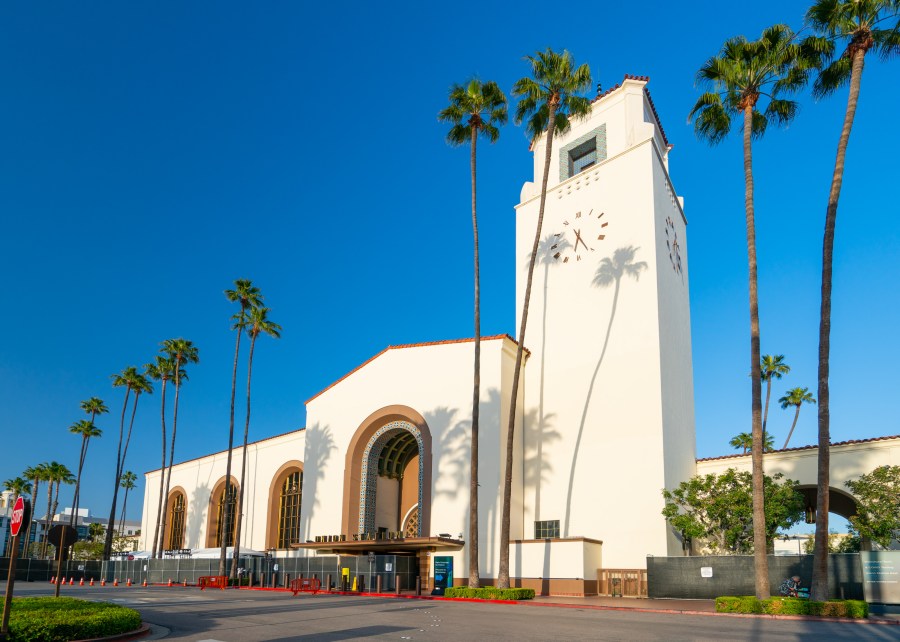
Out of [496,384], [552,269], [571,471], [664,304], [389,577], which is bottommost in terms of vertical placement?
[389,577]

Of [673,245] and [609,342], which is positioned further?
[673,245]

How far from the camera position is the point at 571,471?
107 feet

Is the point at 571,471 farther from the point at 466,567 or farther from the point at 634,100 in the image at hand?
the point at 634,100

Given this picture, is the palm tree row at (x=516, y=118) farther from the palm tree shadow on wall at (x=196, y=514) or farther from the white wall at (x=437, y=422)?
the palm tree shadow on wall at (x=196, y=514)

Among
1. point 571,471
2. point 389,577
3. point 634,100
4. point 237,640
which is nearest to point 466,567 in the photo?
point 389,577

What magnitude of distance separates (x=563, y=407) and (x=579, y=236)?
9299mm

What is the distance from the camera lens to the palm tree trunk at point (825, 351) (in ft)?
64.6

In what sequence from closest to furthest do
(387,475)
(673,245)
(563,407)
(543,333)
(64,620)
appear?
(64,620), (563,407), (543,333), (673,245), (387,475)

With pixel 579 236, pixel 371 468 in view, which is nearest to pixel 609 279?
pixel 579 236

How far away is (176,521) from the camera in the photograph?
2290 inches

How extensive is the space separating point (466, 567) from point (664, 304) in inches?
615

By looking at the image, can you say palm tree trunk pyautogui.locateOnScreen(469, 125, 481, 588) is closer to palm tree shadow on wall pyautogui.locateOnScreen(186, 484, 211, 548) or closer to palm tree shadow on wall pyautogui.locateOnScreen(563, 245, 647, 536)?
palm tree shadow on wall pyautogui.locateOnScreen(563, 245, 647, 536)

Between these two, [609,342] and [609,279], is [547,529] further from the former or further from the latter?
[609,279]

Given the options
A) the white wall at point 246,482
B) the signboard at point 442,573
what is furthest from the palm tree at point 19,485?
the signboard at point 442,573
